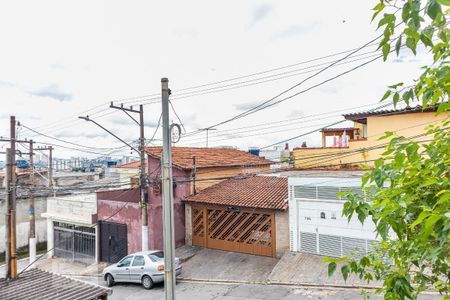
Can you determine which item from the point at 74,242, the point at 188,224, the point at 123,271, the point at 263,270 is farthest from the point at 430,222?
the point at 74,242

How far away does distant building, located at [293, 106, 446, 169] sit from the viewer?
37.9ft

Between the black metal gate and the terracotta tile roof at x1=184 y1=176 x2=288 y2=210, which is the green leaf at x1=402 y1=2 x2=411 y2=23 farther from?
the black metal gate

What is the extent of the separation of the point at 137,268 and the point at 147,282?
30.3 inches

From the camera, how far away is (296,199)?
14.6m

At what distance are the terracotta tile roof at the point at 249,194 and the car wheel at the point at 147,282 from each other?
484 cm

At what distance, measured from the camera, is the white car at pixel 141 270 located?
13719 mm

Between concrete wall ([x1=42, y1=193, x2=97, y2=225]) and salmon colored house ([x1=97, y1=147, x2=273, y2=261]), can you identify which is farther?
concrete wall ([x1=42, y1=193, x2=97, y2=225])

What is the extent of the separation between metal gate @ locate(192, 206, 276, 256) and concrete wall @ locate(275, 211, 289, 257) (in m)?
0.21

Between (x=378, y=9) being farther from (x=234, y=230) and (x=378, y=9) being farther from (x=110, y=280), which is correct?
(x=110, y=280)

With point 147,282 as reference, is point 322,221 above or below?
above

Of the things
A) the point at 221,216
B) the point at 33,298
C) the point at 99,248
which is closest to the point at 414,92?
the point at 33,298

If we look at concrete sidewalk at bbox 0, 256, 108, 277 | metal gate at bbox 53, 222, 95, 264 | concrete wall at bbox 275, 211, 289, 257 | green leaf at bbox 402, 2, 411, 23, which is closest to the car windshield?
concrete sidewalk at bbox 0, 256, 108, 277

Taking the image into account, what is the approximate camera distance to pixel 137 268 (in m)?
14.2

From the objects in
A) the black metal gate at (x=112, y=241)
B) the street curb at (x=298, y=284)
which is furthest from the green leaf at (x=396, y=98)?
the black metal gate at (x=112, y=241)
